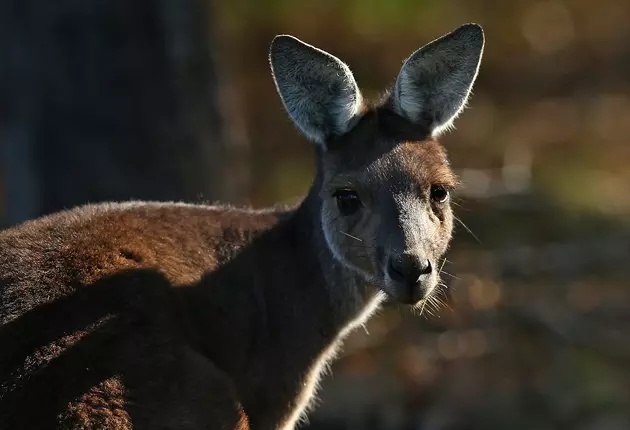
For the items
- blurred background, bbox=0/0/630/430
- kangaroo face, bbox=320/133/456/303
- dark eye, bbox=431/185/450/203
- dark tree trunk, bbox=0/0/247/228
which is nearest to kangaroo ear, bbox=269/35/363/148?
kangaroo face, bbox=320/133/456/303

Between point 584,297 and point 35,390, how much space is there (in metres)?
7.14

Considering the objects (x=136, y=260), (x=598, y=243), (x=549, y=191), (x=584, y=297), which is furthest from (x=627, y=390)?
(x=136, y=260)

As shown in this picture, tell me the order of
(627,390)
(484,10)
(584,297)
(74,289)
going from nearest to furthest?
(74,289)
(627,390)
(584,297)
(484,10)

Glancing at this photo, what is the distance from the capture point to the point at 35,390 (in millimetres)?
5227

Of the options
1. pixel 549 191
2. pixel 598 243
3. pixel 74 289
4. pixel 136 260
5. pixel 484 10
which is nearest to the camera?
pixel 74 289

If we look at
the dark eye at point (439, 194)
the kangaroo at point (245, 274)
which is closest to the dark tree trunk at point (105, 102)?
the kangaroo at point (245, 274)

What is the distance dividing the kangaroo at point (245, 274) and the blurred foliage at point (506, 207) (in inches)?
29.1

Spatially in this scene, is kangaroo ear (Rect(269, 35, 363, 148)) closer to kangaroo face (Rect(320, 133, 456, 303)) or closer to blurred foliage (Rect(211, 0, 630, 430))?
kangaroo face (Rect(320, 133, 456, 303))

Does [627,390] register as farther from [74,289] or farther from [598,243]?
[74,289]

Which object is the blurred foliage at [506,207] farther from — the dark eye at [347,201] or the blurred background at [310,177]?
the dark eye at [347,201]

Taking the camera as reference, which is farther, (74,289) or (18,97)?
(18,97)

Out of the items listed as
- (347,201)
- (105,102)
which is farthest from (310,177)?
(347,201)

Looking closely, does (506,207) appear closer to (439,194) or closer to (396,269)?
(439,194)

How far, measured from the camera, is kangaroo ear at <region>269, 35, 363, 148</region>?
612 cm
